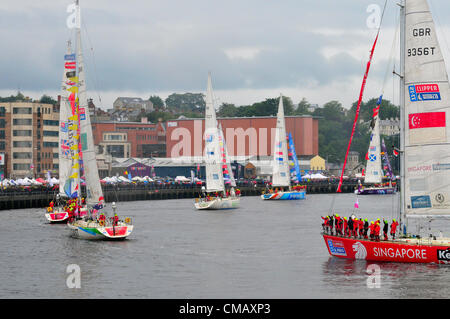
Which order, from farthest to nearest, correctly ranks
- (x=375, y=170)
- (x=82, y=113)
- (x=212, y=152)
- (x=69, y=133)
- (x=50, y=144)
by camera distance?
1. (x=50, y=144)
2. (x=375, y=170)
3. (x=212, y=152)
4. (x=69, y=133)
5. (x=82, y=113)

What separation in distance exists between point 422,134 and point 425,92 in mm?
2066

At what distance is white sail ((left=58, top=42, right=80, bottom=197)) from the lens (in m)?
59.1

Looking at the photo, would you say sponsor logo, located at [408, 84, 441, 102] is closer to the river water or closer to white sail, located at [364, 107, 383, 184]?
the river water

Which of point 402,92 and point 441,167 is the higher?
point 402,92

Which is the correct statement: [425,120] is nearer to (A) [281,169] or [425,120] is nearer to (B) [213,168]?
(B) [213,168]

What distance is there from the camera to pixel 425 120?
4050cm

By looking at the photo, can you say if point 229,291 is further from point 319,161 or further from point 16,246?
point 319,161

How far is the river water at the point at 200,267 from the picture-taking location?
3728 centimetres

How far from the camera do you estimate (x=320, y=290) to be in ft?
122

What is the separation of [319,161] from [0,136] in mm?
75813

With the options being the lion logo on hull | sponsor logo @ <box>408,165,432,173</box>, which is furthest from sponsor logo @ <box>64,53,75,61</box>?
sponsor logo @ <box>408,165,432,173</box>

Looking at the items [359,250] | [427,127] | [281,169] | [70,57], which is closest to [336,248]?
[359,250]

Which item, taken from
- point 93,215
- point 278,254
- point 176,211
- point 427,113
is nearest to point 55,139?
point 176,211

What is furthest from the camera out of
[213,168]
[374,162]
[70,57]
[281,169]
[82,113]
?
[374,162]
